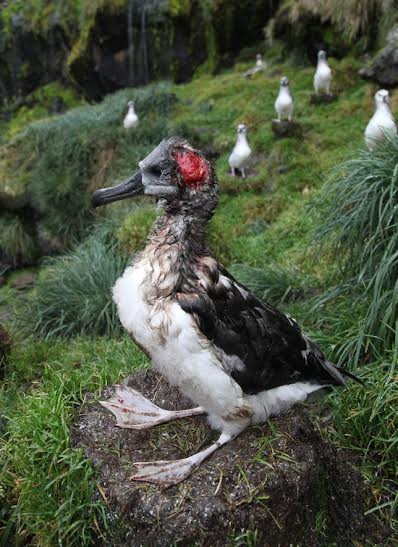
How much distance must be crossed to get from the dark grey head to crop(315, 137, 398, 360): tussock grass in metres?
1.44

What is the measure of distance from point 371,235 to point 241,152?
4.01 meters

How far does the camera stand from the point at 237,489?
2404 millimetres

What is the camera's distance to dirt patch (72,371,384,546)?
2338 mm

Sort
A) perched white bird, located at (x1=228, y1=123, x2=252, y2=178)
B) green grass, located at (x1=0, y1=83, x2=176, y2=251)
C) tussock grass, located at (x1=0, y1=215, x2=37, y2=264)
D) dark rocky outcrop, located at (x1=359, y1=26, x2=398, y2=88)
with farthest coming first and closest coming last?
tussock grass, located at (x1=0, y1=215, x2=37, y2=264)
green grass, located at (x1=0, y1=83, x2=176, y2=251)
dark rocky outcrop, located at (x1=359, y1=26, x2=398, y2=88)
perched white bird, located at (x1=228, y1=123, x2=252, y2=178)

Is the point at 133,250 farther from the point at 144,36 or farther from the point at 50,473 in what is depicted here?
the point at 144,36

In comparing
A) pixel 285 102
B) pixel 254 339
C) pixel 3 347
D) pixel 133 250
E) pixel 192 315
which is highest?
pixel 192 315

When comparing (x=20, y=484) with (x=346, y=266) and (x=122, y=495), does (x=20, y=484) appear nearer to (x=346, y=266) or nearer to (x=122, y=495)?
(x=122, y=495)

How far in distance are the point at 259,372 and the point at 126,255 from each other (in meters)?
3.62

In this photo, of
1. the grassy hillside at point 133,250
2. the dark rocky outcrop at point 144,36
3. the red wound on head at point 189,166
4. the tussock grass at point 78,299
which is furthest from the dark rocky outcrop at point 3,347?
the dark rocky outcrop at point 144,36

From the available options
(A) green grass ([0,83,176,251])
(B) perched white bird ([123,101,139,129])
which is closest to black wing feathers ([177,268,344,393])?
(A) green grass ([0,83,176,251])

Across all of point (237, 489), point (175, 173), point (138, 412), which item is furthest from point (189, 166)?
point (237, 489)

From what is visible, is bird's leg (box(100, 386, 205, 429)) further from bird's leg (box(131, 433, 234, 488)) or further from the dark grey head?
the dark grey head

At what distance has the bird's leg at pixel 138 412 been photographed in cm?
277

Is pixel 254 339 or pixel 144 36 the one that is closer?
pixel 254 339
